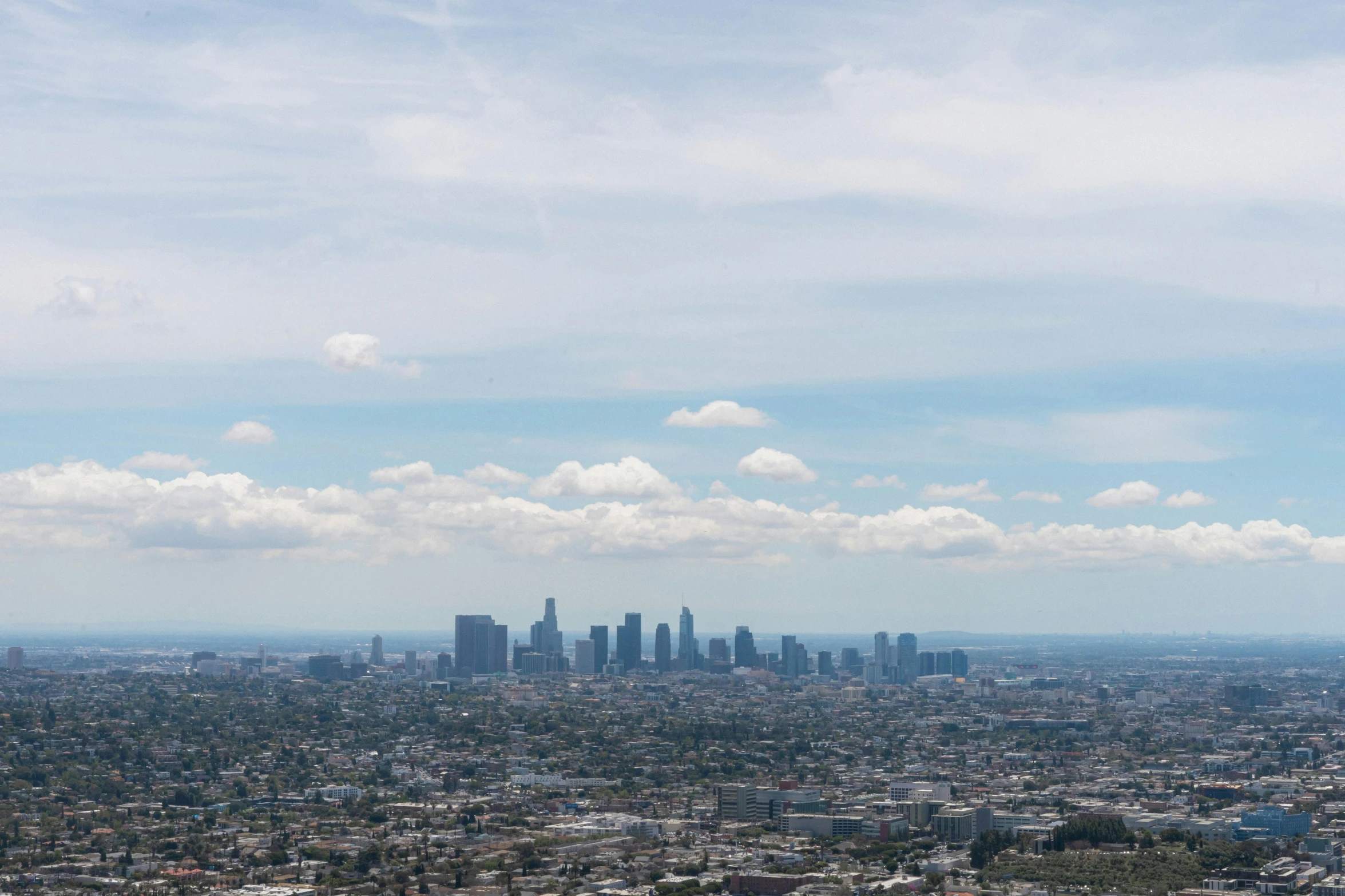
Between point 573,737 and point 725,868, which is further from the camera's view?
point 573,737

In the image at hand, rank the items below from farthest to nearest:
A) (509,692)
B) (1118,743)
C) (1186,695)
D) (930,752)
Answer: (1186,695) → (509,692) → (1118,743) → (930,752)

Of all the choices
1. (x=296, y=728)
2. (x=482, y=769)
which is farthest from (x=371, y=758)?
(x=296, y=728)

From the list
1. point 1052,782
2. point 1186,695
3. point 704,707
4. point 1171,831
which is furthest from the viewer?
point 1186,695

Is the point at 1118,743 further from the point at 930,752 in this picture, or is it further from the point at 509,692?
the point at 509,692

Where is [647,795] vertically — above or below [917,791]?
below

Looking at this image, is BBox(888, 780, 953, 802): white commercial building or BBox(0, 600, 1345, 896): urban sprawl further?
BBox(888, 780, 953, 802): white commercial building

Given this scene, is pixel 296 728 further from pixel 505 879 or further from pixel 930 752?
pixel 505 879

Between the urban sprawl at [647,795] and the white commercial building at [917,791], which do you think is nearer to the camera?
the urban sprawl at [647,795]

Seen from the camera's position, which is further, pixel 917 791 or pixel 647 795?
pixel 647 795

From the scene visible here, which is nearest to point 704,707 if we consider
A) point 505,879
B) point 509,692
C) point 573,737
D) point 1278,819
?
point 509,692
